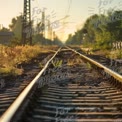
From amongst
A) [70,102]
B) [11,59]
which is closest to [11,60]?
[11,59]

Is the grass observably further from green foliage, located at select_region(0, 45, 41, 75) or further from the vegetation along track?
the vegetation along track

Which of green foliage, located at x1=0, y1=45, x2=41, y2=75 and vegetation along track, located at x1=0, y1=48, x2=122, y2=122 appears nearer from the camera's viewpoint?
vegetation along track, located at x1=0, y1=48, x2=122, y2=122

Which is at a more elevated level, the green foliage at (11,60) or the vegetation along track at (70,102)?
the green foliage at (11,60)

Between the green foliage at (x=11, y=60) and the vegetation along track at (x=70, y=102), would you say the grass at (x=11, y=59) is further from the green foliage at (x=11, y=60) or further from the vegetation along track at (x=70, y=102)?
the vegetation along track at (x=70, y=102)

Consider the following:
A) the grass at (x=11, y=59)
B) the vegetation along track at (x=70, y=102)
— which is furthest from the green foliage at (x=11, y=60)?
the vegetation along track at (x=70, y=102)

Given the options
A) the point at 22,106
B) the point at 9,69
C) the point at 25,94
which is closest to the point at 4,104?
the point at 25,94

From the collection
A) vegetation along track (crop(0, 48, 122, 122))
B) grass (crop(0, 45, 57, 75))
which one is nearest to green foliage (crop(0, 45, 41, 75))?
grass (crop(0, 45, 57, 75))

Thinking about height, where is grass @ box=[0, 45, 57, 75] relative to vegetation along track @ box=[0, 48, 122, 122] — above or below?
above

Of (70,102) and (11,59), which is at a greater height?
(11,59)

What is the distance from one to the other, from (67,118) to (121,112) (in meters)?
0.86

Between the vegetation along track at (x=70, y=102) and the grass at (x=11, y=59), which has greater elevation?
the grass at (x=11, y=59)

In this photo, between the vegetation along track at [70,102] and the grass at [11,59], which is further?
the grass at [11,59]

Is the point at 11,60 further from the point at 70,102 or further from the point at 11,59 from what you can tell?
the point at 70,102

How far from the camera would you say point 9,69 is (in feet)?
39.7
